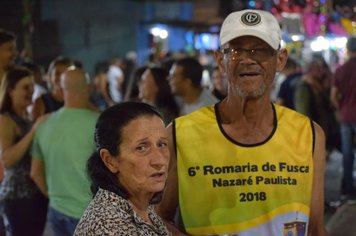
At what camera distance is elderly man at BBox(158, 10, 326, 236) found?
252 cm

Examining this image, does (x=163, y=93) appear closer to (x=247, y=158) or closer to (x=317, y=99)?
(x=317, y=99)

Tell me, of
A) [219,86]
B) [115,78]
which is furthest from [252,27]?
[115,78]

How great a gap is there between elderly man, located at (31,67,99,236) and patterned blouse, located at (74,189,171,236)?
7.70 feet

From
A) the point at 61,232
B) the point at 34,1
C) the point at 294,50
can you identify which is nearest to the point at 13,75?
the point at 61,232

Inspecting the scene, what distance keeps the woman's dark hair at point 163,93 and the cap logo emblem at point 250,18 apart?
10.1 feet

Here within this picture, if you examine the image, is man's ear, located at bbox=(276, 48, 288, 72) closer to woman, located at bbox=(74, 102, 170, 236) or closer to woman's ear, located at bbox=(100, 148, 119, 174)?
woman, located at bbox=(74, 102, 170, 236)

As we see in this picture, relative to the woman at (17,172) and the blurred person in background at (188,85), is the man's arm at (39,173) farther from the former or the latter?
the blurred person in background at (188,85)

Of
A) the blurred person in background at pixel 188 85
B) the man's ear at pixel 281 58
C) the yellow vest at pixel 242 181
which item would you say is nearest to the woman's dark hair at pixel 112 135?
the yellow vest at pixel 242 181

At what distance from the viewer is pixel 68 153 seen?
4.48 metres

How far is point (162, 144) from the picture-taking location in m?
2.13

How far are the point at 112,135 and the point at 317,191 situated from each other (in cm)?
96

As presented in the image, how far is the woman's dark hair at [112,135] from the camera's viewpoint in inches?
82.7

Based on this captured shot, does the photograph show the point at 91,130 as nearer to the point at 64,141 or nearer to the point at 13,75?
the point at 64,141

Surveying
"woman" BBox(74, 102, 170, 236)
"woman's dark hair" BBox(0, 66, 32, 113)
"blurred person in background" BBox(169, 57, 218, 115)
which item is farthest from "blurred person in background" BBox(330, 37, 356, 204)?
"woman" BBox(74, 102, 170, 236)
